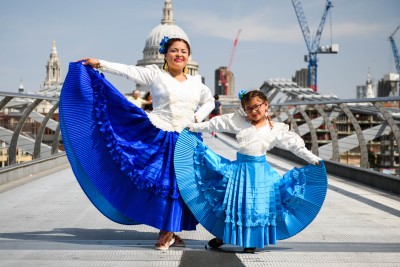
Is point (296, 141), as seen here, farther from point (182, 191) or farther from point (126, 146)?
point (126, 146)

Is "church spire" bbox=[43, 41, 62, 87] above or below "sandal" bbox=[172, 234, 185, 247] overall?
above

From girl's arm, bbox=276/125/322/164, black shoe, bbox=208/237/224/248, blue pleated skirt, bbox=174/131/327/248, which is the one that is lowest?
black shoe, bbox=208/237/224/248

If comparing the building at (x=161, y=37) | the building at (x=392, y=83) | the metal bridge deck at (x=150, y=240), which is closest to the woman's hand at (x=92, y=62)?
the metal bridge deck at (x=150, y=240)

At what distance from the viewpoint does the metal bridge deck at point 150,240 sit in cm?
397

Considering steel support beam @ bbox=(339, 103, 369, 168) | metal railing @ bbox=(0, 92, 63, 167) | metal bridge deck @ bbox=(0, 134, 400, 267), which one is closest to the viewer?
metal bridge deck @ bbox=(0, 134, 400, 267)

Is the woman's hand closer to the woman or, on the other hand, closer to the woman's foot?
the woman

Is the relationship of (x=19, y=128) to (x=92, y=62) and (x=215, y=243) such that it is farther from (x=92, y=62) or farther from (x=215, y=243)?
(x=215, y=243)

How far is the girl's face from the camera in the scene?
4.34 meters

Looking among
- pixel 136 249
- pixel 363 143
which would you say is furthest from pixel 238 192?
pixel 363 143

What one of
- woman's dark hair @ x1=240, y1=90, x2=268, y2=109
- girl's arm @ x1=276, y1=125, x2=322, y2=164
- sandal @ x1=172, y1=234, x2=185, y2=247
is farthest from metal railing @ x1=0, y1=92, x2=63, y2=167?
girl's arm @ x1=276, y1=125, x2=322, y2=164

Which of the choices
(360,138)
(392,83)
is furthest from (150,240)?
(392,83)

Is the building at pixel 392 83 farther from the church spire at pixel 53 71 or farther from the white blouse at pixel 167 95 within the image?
the white blouse at pixel 167 95

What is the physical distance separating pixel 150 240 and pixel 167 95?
106 cm

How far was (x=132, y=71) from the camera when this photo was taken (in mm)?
4551
